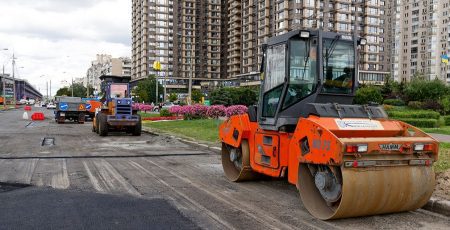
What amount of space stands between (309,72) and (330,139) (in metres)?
1.74

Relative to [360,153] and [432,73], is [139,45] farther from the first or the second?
[360,153]

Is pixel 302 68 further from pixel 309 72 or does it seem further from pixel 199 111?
pixel 199 111

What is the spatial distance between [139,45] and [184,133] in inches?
4917

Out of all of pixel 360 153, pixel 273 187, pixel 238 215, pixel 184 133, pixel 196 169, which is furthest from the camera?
pixel 184 133

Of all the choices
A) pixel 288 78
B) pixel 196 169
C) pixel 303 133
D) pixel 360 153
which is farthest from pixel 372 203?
pixel 196 169

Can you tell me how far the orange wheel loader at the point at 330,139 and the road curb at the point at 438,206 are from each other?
569 mm

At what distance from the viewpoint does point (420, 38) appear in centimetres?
14762

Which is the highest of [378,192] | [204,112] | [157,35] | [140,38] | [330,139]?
[140,38]

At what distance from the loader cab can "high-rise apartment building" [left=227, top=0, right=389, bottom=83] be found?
89.2m

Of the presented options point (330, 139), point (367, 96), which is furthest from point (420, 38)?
point (330, 139)

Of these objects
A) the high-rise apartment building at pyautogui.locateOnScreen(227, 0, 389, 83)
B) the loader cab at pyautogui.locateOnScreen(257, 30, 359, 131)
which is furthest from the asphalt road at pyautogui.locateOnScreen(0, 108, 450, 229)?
the high-rise apartment building at pyautogui.locateOnScreen(227, 0, 389, 83)

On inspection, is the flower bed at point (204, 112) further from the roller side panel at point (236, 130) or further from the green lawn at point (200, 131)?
the roller side panel at point (236, 130)

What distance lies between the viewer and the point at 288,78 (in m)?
7.37

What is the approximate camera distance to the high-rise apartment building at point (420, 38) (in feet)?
457
